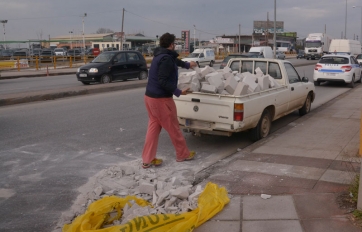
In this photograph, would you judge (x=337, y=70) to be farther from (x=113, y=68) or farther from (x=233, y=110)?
(x=233, y=110)

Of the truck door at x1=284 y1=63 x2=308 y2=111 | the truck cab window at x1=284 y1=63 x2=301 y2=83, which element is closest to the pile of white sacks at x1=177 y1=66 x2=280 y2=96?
the truck door at x1=284 y1=63 x2=308 y2=111

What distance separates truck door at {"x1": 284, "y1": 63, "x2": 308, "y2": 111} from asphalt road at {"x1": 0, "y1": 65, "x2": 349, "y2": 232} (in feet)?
1.97

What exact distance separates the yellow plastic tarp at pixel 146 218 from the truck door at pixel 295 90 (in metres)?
5.49

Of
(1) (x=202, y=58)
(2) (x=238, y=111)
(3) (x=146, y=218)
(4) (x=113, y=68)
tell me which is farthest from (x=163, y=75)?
(1) (x=202, y=58)

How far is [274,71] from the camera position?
32.2 feet

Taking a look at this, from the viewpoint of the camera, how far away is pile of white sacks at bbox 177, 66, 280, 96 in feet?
25.1

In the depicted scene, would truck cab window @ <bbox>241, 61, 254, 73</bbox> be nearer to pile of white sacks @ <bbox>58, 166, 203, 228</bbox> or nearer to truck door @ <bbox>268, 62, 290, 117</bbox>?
truck door @ <bbox>268, 62, 290, 117</bbox>

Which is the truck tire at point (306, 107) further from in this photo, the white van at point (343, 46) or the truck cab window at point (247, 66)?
the white van at point (343, 46)

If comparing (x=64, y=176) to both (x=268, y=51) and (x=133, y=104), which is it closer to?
(x=133, y=104)

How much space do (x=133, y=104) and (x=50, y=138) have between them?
16.5 ft

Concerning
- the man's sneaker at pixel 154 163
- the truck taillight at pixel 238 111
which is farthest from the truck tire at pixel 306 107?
the man's sneaker at pixel 154 163

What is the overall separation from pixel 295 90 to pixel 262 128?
6.84 ft

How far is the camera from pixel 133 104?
528 inches

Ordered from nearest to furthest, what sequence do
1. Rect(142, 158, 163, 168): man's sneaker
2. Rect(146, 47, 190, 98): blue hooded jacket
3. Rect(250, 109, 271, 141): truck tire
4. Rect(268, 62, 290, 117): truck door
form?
Rect(146, 47, 190, 98): blue hooded jacket → Rect(142, 158, 163, 168): man's sneaker → Rect(250, 109, 271, 141): truck tire → Rect(268, 62, 290, 117): truck door
